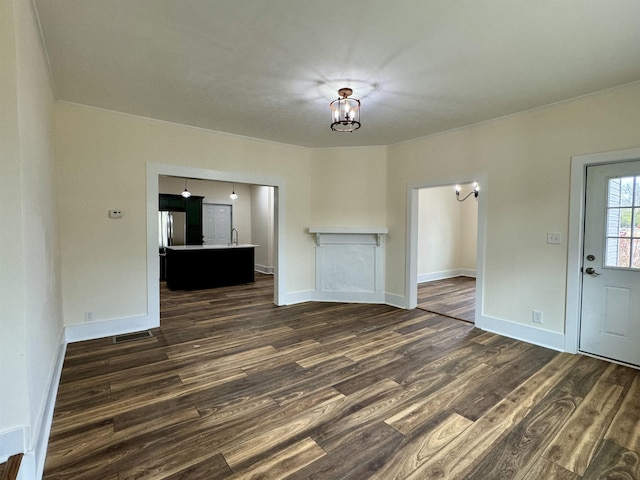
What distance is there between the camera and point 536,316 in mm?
3498

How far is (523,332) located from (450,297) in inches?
83.7

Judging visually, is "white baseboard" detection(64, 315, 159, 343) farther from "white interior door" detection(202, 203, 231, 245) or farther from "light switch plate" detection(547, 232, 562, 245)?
"white interior door" detection(202, 203, 231, 245)

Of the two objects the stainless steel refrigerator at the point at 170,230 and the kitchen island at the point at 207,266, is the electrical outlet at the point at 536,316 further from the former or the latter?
the stainless steel refrigerator at the point at 170,230

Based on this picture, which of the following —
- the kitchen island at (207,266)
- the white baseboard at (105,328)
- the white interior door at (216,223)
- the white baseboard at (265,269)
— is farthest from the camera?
the white interior door at (216,223)

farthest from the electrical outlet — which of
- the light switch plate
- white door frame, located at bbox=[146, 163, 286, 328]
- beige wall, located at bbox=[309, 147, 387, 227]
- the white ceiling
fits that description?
white door frame, located at bbox=[146, 163, 286, 328]

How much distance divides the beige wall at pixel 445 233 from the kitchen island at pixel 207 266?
4.10 meters

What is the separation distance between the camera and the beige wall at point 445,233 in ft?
24.0

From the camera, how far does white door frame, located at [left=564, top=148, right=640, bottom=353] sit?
10.2 ft

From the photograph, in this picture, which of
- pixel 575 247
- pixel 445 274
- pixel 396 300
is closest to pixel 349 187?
pixel 396 300

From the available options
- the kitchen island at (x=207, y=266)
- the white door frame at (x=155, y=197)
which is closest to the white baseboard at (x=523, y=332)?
the white door frame at (x=155, y=197)

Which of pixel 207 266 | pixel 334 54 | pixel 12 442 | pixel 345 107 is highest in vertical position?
pixel 334 54

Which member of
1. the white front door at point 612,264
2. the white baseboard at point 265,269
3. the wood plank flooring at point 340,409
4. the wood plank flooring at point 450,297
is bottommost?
the wood plank flooring at point 340,409

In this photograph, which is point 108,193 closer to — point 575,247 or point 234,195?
point 575,247

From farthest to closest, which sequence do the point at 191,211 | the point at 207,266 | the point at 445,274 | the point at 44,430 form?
the point at 191,211, the point at 445,274, the point at 207,266, the point at 44,430
